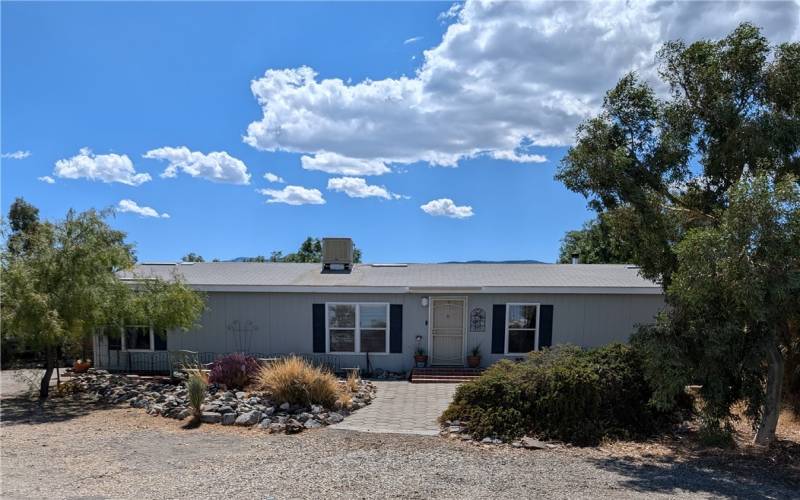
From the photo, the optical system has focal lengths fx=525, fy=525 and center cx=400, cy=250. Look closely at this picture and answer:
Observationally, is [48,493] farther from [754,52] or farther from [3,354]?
[3,354]

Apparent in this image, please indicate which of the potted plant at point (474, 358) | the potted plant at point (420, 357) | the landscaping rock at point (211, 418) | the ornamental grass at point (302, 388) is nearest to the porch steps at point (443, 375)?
the potted plant at point (474, 358)

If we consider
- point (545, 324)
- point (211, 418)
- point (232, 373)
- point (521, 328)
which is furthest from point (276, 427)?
point (545, 324)

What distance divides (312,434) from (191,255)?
3891 cm

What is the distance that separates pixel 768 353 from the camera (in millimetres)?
7434

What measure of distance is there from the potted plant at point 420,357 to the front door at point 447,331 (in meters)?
0.30

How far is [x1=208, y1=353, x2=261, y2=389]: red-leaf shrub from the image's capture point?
1137 cm

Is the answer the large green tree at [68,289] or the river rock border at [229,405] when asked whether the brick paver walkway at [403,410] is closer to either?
the river rock border at [229,405]

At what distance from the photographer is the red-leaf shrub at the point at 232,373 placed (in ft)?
37.3

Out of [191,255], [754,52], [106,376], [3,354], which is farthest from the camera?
[191,255]

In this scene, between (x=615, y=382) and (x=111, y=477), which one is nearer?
(x=111, y=477)

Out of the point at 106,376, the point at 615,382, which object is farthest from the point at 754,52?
the point at 106,376

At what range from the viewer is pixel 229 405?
970 cm

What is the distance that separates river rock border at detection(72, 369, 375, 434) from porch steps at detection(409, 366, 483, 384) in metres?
1.52

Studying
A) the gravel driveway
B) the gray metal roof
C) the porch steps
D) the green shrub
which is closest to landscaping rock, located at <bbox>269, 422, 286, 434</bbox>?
the gravel driveway
